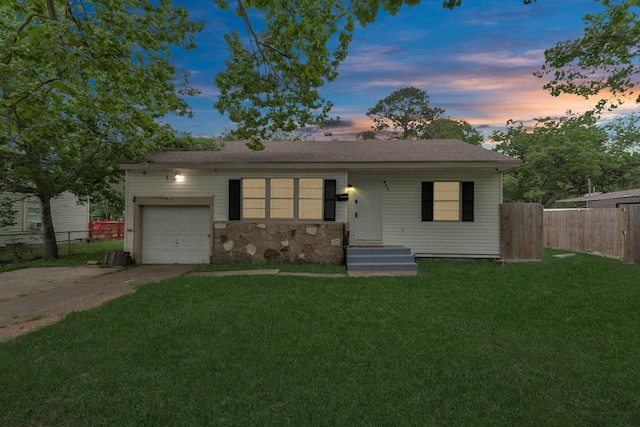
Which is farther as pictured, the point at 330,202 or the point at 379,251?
the point at 330,202

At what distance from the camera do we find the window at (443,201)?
384 inches

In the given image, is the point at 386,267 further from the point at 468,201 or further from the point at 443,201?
the point at 468,201

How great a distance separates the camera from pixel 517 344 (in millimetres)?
3713

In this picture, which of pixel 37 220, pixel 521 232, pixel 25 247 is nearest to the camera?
pixel 521 232

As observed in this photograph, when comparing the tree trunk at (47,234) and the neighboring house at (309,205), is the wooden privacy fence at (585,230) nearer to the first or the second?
the neighboring house at (309,205)

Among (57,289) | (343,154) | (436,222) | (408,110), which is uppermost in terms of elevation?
(408,110)

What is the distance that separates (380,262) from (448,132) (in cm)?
2616

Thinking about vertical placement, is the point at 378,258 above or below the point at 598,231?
below

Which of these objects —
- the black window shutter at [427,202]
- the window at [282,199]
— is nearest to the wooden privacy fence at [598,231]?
the black window shutter at [427,202]

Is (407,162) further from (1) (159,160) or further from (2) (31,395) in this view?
(2) (31,395)

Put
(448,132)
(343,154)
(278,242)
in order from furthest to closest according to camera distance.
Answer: (448,132)
(343,154)
(278,242)

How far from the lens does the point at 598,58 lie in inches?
309

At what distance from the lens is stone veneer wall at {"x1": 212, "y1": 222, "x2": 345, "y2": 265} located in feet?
30.0

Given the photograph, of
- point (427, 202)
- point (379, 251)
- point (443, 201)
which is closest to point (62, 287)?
point (379, 251)
